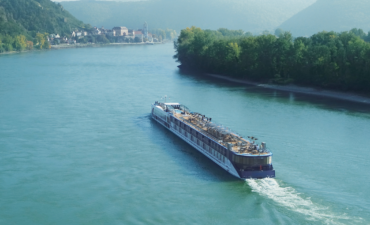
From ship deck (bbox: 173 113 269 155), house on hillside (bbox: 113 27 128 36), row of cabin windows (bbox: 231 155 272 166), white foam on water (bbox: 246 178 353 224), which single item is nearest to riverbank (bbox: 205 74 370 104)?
ship deck (bbox: 173 113 269 155)

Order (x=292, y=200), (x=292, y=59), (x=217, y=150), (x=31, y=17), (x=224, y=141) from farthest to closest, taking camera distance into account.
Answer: (x=31, y=17), (x=292, y=59), (x=224, y=141), (x=217, y=150), (x=292, y=200)

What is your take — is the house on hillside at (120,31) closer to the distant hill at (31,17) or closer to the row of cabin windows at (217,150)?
the distant hill at (31,17)

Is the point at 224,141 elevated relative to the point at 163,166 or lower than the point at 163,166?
elevated

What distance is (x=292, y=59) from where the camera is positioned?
39.8 m

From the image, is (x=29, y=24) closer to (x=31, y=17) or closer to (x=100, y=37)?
(x=31, y=17)

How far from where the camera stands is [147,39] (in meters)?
164

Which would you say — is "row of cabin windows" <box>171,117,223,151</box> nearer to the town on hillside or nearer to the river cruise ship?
the river cruise ship

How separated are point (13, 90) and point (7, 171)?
65.1 feet

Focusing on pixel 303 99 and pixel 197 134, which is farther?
pixel 303 99

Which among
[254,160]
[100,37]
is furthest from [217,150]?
[100,37]

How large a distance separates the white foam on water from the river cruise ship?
0.52 meters

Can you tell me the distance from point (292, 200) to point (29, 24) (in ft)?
382

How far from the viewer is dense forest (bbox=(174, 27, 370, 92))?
34500mm

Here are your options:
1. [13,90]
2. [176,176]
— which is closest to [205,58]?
[13,90]
